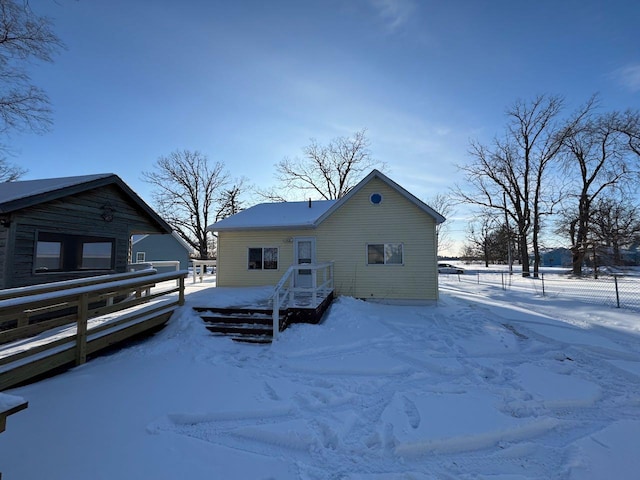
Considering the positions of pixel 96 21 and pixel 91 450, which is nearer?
pixel 91 450

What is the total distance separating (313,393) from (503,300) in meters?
11.2

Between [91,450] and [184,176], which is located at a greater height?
[184,176]

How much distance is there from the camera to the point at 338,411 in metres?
3.60

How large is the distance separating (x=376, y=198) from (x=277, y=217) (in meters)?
4.46

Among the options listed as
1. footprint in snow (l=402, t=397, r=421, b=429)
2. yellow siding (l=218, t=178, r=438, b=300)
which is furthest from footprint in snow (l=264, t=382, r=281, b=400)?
yellow siding (l=218, t=178, r=438, b=300)

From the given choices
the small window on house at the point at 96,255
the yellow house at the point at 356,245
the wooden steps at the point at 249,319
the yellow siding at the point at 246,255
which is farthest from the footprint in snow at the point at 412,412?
the small window on house at the point at 96,255

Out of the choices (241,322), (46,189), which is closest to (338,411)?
(241,322)

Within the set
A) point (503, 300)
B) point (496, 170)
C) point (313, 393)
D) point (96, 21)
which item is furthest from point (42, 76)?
point (496, 170)

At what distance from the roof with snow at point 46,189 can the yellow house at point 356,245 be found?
4284 millimetres

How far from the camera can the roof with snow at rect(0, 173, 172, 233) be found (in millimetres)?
6172

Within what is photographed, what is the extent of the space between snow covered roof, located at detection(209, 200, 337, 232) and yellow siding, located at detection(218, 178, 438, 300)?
1.43 ft

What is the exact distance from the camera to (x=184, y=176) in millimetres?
31516

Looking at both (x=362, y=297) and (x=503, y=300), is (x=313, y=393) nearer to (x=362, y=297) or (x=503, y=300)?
(x=362, y=297)

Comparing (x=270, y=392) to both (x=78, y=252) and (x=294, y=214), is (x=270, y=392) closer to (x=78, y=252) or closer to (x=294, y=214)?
(x=78, y=252)
